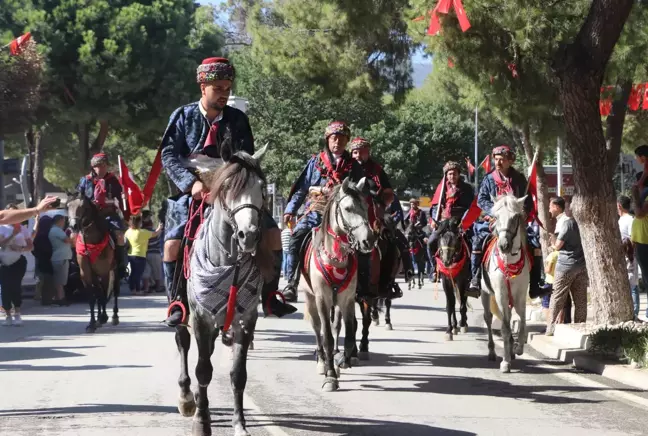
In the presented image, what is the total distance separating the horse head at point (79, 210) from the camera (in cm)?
1706

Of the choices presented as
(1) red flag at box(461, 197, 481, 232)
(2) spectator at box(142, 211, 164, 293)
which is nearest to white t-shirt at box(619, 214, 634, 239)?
(1) red flag at box(461, 197, 481, 232)

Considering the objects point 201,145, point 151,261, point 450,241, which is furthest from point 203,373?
point 151,261

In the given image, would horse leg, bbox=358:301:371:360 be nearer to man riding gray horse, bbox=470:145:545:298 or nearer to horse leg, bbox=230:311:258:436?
man riding gray horse, bbox=470:145:545:298

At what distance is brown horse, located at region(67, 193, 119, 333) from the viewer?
1717 centimetres

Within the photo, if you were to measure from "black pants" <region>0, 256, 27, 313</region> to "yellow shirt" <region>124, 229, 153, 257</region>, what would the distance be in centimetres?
936

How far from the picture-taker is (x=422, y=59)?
2197cm

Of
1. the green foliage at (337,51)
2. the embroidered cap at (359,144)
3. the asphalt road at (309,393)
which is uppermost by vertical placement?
the green foliage at (337,51)

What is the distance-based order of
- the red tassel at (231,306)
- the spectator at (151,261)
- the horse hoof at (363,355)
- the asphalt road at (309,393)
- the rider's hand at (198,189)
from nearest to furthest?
the red tassel at (231,306) → the rider's hand at (198,189) → the asphalt road at (309,393) → the horse hoof at (363,355) → the spectator at (151,261)

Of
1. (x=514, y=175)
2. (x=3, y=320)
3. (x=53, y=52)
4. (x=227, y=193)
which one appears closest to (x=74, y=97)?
(x=53, y=52)

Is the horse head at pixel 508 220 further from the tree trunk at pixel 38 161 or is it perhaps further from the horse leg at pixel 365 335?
the tree trunk at pixel 38 161

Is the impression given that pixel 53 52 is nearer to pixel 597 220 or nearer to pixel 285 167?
pixel 285 167

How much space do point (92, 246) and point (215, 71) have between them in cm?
897

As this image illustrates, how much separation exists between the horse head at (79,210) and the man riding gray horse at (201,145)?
8123 mm

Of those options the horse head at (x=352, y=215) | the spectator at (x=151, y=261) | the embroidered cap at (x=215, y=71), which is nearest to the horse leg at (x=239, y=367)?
the embroidered cap at (x=215, y=71)
